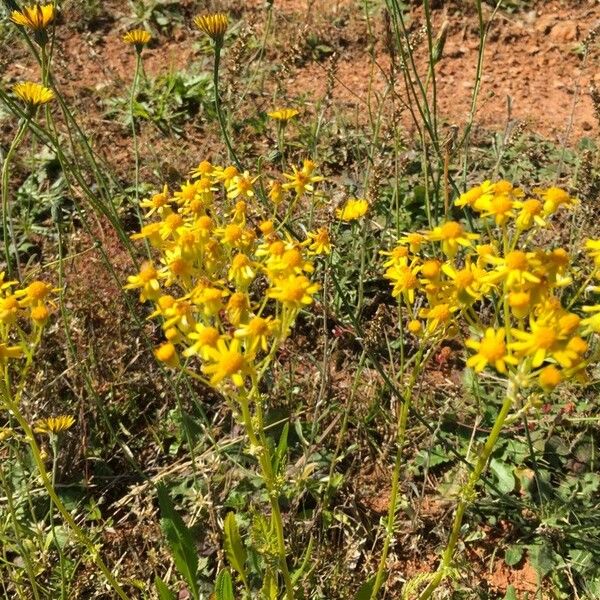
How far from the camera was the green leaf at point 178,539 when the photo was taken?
6.36 feet

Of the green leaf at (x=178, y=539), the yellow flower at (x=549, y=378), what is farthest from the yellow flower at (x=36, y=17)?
the yellow flower at (x=549, y=378)

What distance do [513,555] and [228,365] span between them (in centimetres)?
145

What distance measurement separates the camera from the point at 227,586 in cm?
181

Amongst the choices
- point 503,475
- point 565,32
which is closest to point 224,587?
point 503,475

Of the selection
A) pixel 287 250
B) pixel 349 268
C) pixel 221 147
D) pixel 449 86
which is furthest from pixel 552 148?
pixel 287 250

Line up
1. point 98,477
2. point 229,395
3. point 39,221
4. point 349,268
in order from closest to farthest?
point 229,395 → point 98,477 → point 349,268 → point 39,221

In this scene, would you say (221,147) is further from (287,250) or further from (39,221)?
(287,250)

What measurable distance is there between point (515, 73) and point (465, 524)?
3.30m

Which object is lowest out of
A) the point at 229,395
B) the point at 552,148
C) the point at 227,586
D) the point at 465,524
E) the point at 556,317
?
the point at 465,524

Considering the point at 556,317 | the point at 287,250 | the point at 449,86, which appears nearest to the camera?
the point at 556,317

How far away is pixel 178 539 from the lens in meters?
1.96

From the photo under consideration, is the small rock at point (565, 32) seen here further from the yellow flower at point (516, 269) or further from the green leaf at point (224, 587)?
the green leaf at point (224, 587)

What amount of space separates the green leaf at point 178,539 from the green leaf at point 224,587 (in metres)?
0.18

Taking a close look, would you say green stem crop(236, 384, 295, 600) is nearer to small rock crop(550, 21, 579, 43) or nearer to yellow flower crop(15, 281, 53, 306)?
yellow flower crop(15, 281, 53, 306)
